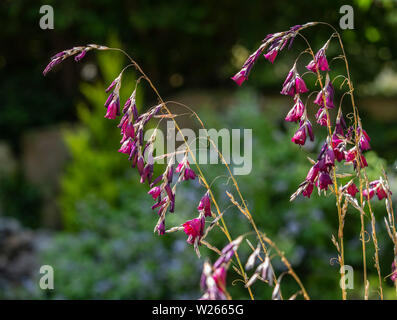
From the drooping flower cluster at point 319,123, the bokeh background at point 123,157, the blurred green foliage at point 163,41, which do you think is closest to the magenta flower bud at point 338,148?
the drooping flower cluster at point 319,123

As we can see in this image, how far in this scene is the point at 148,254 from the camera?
3977mm

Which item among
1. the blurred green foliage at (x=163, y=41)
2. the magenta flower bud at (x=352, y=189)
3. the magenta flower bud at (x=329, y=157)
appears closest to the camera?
the magenta flower bud at (x=329, y=157)

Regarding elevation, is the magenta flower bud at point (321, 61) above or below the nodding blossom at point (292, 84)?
above

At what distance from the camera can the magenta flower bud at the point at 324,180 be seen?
1.23 metres

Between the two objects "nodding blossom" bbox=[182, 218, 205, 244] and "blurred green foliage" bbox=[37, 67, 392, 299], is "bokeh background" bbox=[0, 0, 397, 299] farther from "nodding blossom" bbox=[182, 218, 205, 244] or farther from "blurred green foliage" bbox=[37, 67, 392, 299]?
"nodding blossom" bbox=[182, 218, 205, 244]

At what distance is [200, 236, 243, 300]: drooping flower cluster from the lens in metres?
0.92

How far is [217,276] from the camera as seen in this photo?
985mm

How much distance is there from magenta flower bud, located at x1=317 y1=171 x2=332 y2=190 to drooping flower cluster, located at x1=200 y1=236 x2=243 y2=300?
34cm

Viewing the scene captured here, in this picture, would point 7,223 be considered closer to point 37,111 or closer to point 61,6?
point 37,111

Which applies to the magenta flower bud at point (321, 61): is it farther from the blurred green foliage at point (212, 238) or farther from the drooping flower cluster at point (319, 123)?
the blurred green foliage at point (212, 238)

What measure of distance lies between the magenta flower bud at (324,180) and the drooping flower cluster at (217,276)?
338 millimetres

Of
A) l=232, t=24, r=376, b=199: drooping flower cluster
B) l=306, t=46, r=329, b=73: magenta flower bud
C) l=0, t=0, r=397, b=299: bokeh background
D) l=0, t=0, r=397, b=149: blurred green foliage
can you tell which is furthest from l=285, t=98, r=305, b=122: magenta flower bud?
l=0, t=0, r=397, b=149: blurred green foliage

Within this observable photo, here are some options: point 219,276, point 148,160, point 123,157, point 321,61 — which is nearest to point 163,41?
point 123,157

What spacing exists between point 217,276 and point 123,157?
433cm
